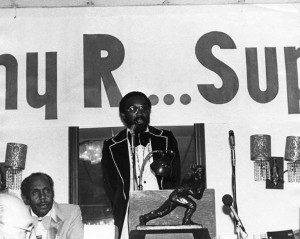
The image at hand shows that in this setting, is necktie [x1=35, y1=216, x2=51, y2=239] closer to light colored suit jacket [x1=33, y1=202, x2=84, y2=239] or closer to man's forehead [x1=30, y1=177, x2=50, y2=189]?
light colored suit jacket [x1=33, y1=202, x2=84, y2=239]

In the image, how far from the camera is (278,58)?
6.48 m

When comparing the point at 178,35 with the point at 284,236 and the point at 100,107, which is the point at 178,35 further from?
the point at 284,236

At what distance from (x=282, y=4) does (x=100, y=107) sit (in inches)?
86.9

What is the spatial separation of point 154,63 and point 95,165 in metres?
1.47

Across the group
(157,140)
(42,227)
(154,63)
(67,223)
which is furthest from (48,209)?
(154,63)

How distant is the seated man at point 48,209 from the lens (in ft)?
14.2

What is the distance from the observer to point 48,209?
486cm

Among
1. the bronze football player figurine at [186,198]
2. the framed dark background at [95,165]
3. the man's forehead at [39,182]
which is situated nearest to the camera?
the bronze football player figurine at [186,198]

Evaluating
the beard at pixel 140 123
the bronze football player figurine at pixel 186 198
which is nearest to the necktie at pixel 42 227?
the bronze football player figurine at pixel 186 198

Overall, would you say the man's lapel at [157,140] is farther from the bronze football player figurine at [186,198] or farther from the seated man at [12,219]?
the seated man at [12,219]

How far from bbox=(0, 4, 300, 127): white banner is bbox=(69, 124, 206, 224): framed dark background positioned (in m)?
0.17

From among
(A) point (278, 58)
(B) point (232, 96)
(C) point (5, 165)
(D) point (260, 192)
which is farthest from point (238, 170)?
(C) point (5, 165)

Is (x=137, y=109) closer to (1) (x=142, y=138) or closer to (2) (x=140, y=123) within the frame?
(2) (x=140, y=123)

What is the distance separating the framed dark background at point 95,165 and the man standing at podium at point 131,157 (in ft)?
2.90
